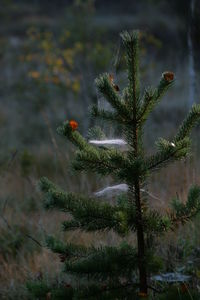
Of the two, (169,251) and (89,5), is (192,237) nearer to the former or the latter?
(169,251)

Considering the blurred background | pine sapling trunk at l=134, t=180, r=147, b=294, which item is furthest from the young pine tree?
the blurred background

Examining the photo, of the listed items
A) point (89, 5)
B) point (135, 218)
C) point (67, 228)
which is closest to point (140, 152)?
point (135, 218)

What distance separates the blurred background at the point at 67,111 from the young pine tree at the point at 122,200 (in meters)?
0.18

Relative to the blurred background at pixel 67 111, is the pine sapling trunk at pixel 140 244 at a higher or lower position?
lower

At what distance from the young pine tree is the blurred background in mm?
178

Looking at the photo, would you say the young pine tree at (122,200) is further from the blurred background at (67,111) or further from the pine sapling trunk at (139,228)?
the blurred background at (67,111)

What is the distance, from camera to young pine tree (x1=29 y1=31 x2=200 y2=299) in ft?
7.14

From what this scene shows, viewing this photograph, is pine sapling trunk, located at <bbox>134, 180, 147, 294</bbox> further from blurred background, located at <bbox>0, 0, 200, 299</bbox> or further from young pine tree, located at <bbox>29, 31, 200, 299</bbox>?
blurred background, located at <bbox>0, 0, 200, 299</bbox>

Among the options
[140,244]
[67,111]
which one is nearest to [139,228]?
[140,244]

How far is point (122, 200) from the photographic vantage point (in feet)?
7.76

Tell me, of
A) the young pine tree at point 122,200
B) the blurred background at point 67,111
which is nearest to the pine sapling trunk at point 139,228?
the young pine tree at point 122,200

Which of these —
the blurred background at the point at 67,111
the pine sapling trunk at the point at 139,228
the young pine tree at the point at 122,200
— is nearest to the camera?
the young pine tree at the point at 122,200

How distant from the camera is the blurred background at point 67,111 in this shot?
3869 mm

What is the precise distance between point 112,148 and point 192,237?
5.22 feet
